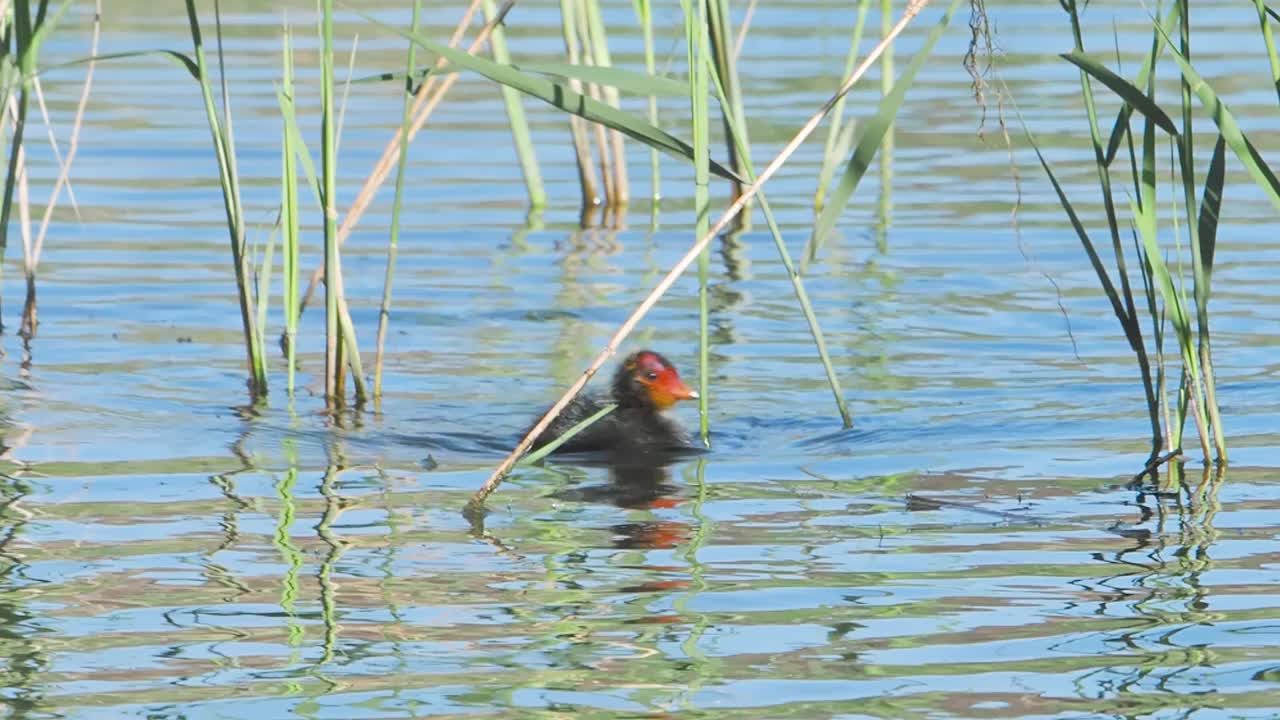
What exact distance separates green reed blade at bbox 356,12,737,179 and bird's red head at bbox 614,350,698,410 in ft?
6.64

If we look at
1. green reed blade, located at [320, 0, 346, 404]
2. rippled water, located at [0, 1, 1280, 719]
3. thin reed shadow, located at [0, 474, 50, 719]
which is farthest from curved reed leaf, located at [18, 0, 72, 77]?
thin reed shadow, located at [0, 474, 50, 719]

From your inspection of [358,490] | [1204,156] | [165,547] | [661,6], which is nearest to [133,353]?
[358,490]

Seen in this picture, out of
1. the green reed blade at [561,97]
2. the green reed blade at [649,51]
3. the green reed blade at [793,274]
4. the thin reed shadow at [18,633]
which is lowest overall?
the thin reed shadow at [18,633]

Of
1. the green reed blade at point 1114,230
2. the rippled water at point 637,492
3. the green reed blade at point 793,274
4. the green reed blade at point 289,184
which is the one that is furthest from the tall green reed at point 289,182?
the green reed blade at point 1114,230

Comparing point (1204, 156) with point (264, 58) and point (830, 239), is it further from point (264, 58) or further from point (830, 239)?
point (264, 58)

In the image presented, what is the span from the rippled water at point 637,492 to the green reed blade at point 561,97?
1.04 metres

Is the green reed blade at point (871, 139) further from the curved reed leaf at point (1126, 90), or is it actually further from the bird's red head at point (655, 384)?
the bird's red head at point (655, 384)

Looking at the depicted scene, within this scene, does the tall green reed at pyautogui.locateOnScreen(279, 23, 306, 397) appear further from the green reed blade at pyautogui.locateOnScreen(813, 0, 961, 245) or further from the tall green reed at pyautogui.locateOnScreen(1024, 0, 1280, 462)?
the tall green reed at pyautogui.locateOnScreen(1024, 0, 1280, 462)

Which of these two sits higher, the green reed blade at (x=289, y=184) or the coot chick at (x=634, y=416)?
the green reed blade at (x=289, y=184)

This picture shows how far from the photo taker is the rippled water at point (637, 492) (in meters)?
4.55

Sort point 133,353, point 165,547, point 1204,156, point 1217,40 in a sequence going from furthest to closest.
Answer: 1. point 1217,40
2. point 1204,156
3. point 133,353
4. point 165,547

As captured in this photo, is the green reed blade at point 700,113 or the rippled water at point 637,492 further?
the green reed blade at point 700,113

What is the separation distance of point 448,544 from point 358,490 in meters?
0.82

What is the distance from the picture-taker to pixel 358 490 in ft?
21.2
